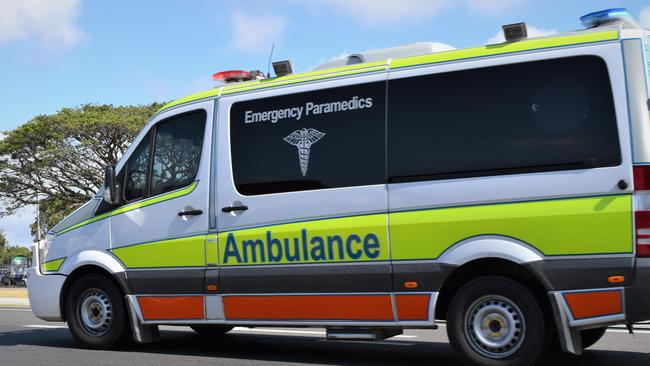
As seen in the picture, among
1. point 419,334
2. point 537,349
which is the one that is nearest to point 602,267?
point 537,349

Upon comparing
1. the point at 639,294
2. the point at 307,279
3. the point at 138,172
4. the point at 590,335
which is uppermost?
the point at 138,172

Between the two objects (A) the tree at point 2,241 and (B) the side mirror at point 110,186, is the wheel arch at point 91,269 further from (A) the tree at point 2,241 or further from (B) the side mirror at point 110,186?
(A) the tree at point 2,241

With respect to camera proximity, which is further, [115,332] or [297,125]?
[115,332]

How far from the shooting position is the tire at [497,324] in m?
5.86

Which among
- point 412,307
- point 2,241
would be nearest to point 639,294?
point 412,307

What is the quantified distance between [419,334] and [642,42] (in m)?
5.49

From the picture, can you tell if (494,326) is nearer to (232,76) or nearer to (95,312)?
(232,76)

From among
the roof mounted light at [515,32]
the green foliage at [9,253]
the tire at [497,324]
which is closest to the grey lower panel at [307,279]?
the tire at [497,324]

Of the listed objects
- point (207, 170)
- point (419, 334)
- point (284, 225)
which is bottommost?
point (419, 334)

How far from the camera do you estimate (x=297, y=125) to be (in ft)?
23.3

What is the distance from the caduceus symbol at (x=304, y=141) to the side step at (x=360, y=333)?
1457 mm

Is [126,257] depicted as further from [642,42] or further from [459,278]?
[642,42]

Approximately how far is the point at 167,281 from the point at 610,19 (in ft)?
15.8

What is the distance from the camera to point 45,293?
8531 mm
